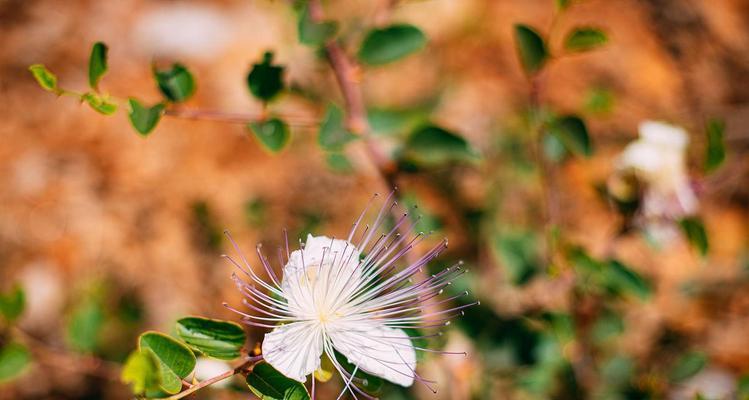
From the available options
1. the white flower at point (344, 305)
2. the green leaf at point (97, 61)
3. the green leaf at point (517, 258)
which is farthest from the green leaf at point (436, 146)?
the green leaf at point (97, 61)

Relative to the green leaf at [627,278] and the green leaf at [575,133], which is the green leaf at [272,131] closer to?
the green leaf at [575,133]

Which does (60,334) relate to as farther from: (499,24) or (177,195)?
(499,24)

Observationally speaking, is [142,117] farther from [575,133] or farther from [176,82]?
[575,133]

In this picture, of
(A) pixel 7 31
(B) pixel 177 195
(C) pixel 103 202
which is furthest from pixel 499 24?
(A) pixel 7 31

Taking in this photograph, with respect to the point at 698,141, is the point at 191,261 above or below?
below

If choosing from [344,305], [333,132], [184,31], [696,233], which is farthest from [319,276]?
[184,31]
